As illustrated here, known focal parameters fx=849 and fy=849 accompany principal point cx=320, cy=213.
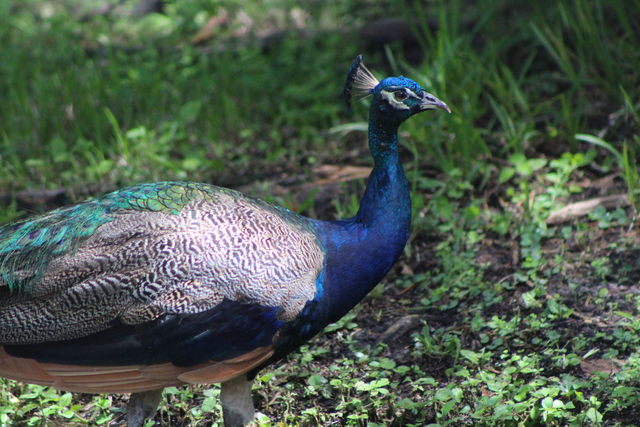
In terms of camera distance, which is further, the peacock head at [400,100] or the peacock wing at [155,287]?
the peacock head at [400,100]

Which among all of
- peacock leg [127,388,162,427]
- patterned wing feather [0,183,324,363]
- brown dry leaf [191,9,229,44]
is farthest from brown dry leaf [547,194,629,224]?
brown dry leaf [191,9,229,44]

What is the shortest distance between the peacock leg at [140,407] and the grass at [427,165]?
21 centimetres

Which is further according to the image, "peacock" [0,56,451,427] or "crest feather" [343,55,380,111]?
"crest feather" [343,55,380,111]

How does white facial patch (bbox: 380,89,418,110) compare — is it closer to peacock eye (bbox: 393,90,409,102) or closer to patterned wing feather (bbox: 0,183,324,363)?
peacock eye (bbox: 393,90,409,102)

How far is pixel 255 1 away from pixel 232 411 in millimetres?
5108

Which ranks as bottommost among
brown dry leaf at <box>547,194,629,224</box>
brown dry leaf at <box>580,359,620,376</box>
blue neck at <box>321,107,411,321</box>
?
brown dry leaf at <box>580,359,620,376</box>

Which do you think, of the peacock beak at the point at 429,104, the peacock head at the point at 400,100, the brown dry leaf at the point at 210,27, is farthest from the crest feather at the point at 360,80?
the brown dry leaf at the point at 210,27

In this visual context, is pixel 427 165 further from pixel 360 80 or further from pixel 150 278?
pixel 150 278

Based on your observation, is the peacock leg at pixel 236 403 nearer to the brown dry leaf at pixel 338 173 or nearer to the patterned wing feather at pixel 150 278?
the patterned wing feather at pixel 150 278

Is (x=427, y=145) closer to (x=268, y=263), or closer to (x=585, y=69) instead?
(x=585, y=69)

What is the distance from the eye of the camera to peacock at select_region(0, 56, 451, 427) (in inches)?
114

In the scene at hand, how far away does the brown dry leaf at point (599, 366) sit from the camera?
126 inches

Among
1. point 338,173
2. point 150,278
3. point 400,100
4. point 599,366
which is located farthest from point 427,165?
point 150,278

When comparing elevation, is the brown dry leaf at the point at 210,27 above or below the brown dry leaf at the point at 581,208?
above
